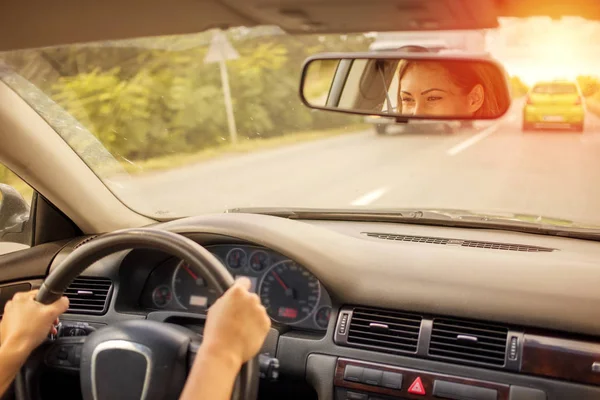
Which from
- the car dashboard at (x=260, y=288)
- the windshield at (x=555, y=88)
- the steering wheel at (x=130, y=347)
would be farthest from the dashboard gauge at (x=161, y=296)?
the windshield at (x=555, y=88)

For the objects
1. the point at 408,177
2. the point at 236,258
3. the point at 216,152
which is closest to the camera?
the point at 236,258

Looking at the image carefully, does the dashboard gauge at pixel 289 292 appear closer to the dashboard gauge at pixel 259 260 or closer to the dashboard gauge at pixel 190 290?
the dashboard gauge at pixel 259 260

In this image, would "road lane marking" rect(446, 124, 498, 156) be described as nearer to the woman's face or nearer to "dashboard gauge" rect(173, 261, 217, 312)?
"dashboard gauge" rect(173, 261, 217, 312)

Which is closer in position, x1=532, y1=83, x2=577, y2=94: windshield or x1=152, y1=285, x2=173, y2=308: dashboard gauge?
x1=152, y1=285, x2=173, y2=308: dashboard gauge

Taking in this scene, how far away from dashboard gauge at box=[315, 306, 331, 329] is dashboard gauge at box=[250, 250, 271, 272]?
357 millimetres

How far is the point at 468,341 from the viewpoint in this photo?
3.08 meters

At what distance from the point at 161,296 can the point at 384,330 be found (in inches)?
50.9

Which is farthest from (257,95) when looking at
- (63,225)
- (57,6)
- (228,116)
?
(57,6)

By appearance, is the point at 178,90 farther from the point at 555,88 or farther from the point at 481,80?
the point at 481,80

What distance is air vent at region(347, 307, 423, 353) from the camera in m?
3.18

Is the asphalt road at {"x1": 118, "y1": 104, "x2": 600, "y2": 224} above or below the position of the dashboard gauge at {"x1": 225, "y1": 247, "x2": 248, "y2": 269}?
above

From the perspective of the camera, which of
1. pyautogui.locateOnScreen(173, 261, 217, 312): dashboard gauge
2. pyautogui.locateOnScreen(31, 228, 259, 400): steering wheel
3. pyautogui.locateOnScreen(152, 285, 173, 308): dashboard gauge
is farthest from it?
pyautogui.locateOnScreen(152, 285, 173, 308): dashboard gauge

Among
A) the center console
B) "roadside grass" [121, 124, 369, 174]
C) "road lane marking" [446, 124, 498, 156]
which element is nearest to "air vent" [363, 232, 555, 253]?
the center console

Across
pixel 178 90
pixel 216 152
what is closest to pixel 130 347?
pixel 178 90
